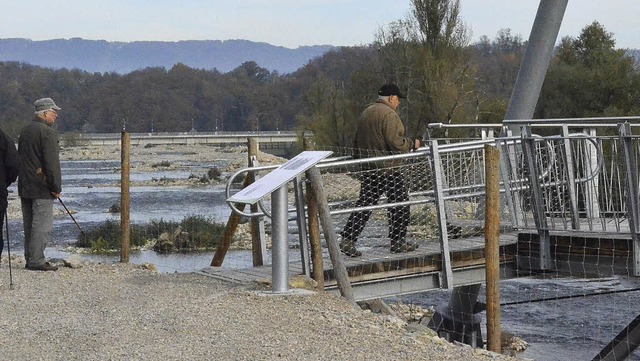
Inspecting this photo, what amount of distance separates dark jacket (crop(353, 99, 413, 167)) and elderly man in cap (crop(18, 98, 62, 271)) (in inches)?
142

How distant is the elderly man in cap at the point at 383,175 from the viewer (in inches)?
532

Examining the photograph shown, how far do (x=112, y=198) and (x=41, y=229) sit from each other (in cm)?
3846

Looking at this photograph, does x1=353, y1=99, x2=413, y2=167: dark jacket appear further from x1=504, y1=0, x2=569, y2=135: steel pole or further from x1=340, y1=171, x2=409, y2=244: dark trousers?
x1=504, y1=0, x2=569, y2=135: steel pole

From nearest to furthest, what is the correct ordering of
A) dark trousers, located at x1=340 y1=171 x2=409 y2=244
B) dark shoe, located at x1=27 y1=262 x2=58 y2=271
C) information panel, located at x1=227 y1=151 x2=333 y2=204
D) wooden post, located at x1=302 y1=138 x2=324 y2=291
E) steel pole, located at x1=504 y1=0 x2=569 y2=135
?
information panel, located at x1=227 y1=151 x2=333 y2=204 → wooden post, located at x1=302 y1=138 x2=324 y2=291 → dark trousers, located at x1=340 y1=171 x2=409 y2=244 → dark shoe, located at x1=27 y1=262 x2=58 y2=271 → steel pole, located at x1=504 y1=0 x2=569 y2=135

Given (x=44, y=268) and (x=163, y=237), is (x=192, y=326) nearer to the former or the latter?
(x=44, y=268)

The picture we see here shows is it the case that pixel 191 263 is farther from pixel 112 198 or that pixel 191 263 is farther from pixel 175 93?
pixel 175 93

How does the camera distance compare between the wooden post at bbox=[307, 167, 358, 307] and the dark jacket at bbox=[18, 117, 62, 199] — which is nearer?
the wooden post at bbox=[307, 167, 358, 307]

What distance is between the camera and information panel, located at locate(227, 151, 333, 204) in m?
11.6

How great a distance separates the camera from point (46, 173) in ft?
48.1

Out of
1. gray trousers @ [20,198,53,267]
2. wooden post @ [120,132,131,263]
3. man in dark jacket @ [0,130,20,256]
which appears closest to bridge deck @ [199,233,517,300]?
wooden post @ [120,132,131,263]

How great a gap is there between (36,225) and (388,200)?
428cm

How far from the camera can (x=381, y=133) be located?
546 inches

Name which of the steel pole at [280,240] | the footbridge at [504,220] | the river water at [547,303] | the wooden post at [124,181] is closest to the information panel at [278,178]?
the steel pole at [280,240]

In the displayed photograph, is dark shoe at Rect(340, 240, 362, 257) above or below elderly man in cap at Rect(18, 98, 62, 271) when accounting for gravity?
below
